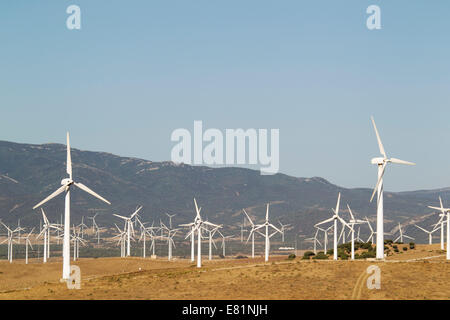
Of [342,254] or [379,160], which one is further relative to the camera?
[342,254]

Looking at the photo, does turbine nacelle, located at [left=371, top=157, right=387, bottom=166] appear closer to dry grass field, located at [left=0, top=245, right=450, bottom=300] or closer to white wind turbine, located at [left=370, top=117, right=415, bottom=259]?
white wind turbine, located at [left=370, top=117, right=415, bottom=259]

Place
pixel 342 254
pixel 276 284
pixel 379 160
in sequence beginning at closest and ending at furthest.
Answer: pixel 276 284 < pixel 379 160 < pixel 342 254

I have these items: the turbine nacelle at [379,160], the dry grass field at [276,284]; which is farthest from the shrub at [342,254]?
the turbine nacelle at [379,160]

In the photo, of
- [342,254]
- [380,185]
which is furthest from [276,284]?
[342,254]

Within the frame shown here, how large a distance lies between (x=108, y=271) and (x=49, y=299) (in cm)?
7323

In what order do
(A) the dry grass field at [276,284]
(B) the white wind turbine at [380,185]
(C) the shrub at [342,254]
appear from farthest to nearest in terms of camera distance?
(C) the shrub at [342,254], (B) the white wind turbine at [380,185], (A) the dry grass field at [276,284]

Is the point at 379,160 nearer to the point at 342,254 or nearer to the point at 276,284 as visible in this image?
the point at 276,284

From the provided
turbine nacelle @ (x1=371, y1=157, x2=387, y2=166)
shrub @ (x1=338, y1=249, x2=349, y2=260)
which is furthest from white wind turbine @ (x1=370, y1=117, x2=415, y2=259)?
shrub @ (x1=338, y1=249, x2=349, y2=260)

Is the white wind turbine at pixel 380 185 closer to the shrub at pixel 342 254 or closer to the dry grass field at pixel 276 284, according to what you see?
the dry grass field at pixel 276 284

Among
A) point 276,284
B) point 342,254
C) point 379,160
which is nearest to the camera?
point 276,284

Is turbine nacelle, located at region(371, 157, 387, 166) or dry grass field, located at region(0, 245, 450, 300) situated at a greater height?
turbine nacelle, located at region(371, 157, 387, 166)

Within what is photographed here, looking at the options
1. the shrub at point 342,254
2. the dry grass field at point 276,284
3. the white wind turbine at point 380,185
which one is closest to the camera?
the dry grass field at point 276,284
